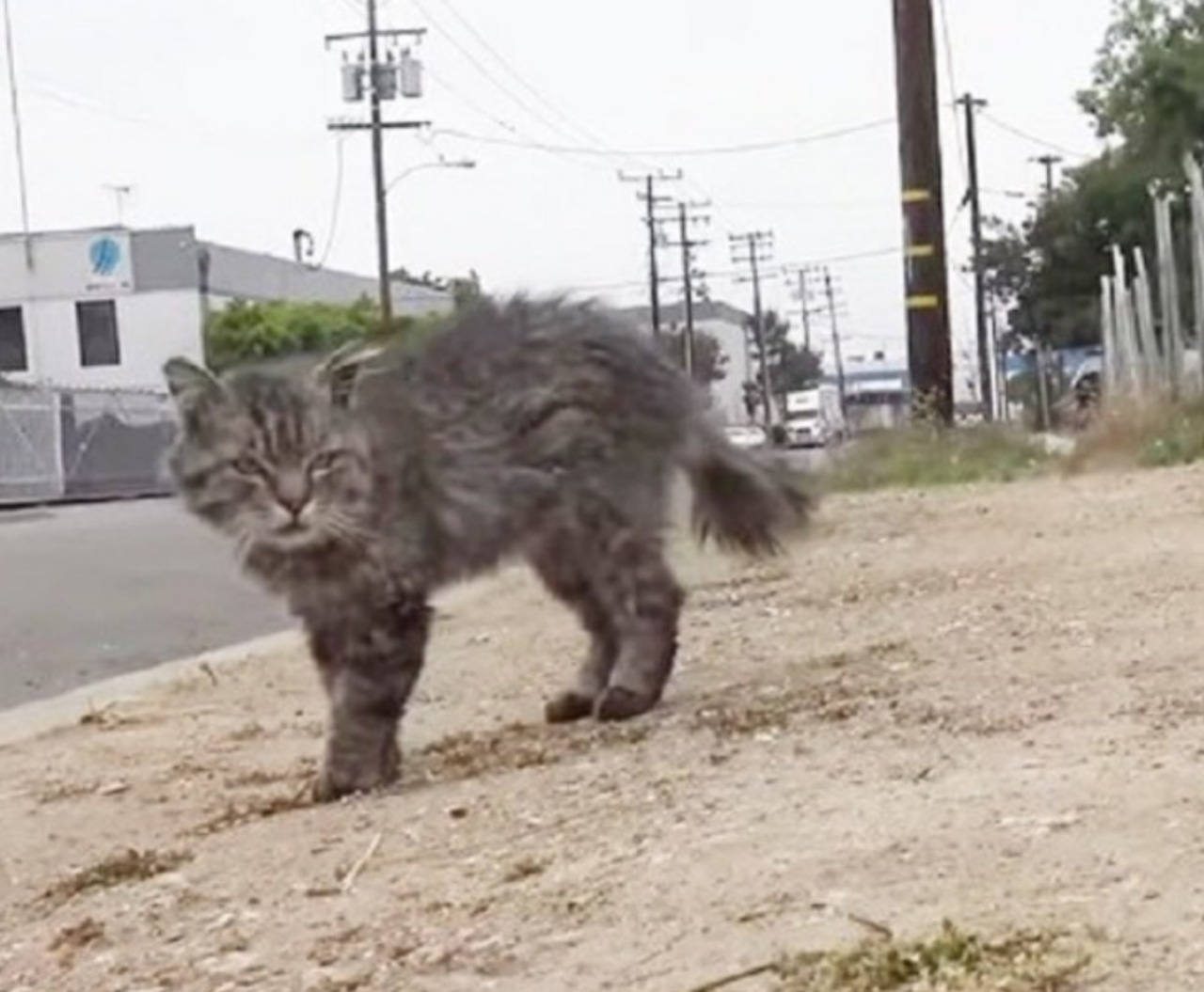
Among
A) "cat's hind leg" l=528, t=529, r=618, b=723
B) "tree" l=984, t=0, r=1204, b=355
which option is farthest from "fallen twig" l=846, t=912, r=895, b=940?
"tree" l=984, t=0, r=1204, b=355

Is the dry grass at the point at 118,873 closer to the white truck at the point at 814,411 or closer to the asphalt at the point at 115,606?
the asphalt at the point at 115,606

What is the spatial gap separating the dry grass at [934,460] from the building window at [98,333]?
5419 centimetres

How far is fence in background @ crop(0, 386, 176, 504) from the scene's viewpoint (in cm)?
4581

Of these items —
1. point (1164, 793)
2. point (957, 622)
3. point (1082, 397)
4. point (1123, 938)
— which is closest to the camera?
point (1123, 938)

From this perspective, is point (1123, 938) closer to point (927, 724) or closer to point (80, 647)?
point (927, 724)

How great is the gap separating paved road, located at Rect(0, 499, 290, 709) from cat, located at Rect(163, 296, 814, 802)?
0.40 m

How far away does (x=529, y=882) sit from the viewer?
497 cm

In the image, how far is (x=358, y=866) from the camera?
5516 mm

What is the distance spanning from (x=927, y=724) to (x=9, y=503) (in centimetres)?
3593

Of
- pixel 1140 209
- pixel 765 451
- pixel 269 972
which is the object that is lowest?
pixel 269 972

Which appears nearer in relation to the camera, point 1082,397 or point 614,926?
point 614,926

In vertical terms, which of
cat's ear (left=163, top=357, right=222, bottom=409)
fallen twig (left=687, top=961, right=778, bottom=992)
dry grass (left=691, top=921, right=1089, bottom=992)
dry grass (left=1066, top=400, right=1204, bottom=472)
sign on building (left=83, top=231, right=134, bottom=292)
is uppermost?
sign on building (left=83, top=231, right=134, bottom=292)

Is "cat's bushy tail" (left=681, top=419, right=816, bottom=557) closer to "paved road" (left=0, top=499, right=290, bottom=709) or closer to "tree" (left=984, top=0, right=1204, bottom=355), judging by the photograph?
"paved road" (left=0, top=499, right=290, bottom=709)

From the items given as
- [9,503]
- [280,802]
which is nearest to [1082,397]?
[9,503]
